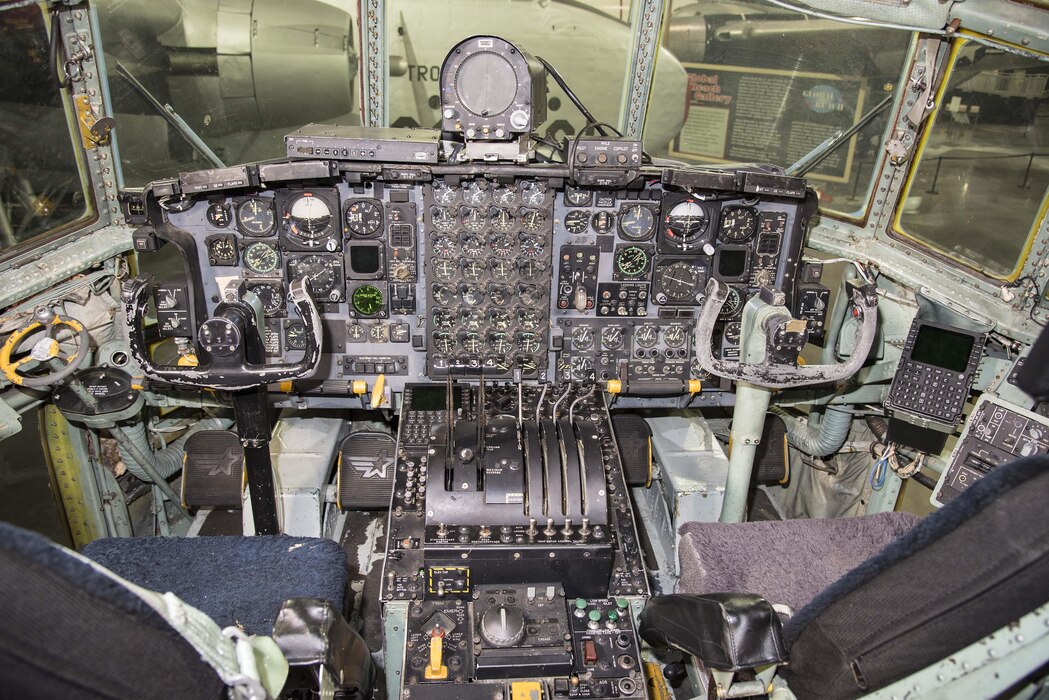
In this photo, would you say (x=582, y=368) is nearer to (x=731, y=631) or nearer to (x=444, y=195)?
(x=444, y=195)

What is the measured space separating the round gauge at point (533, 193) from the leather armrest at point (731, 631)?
80.7 inches

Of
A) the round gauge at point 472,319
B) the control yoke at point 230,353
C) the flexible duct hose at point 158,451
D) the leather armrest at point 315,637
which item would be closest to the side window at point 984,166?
the round gauge at point 472,319

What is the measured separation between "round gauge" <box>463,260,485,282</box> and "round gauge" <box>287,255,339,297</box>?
2.09ft

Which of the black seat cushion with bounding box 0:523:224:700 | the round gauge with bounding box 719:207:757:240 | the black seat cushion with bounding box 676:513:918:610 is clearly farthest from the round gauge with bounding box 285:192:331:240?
the black seat cushion with bounding box 0:523:224:700

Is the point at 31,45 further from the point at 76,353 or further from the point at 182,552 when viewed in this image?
the point at 182,552

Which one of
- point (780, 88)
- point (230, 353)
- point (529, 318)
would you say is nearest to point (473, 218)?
point (529, 318)

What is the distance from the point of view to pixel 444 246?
350cm

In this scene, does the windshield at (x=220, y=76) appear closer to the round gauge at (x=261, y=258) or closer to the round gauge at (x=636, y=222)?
the round gauge at (x=261, y=258)

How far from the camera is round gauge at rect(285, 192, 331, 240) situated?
342cm

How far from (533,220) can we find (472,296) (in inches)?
18.9

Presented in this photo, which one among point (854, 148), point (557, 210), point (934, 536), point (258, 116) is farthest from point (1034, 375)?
point (258, 116)

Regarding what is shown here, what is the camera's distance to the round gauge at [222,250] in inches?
137

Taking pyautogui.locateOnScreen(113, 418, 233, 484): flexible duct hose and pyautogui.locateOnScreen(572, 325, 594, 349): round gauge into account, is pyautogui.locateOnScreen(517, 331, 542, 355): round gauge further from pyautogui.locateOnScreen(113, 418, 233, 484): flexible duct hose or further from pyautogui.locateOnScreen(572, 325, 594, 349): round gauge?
pyautogui.locateOnScreen(113, 418, 233, 484): flexible duct hose

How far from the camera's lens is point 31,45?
3.24 m
